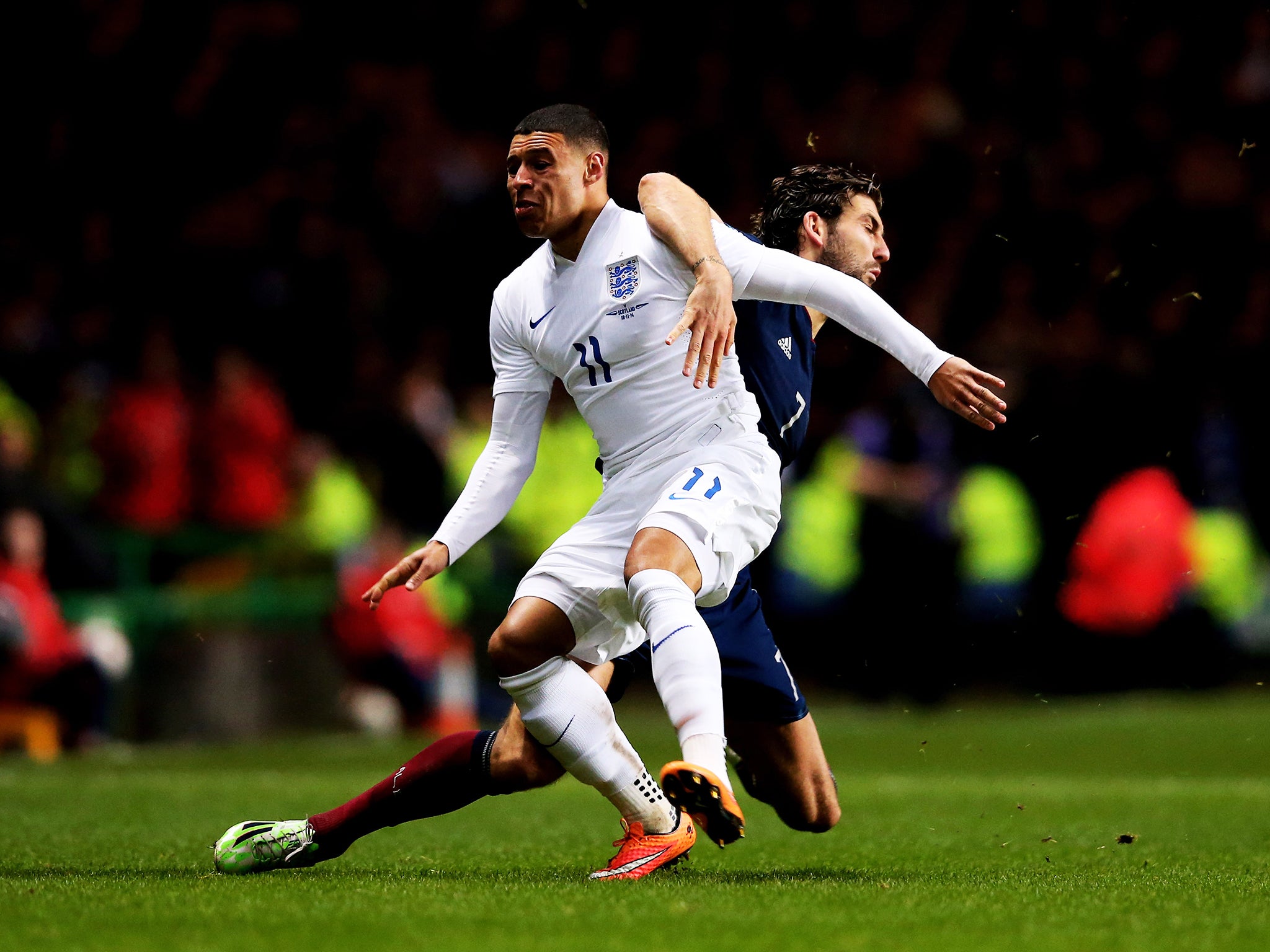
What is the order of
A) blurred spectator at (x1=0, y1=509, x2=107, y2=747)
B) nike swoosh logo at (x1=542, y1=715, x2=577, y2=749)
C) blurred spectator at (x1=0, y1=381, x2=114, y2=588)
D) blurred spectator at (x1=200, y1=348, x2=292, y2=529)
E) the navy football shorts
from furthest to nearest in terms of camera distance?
blurred spectator at (x1=200, y1=348, x2=292, y2=529) → blurred spectator at (x1=0, y1=381, x2=114, y2=588) → blurred spectator at (x1=0, y1=509, x2=107, y2=747) → the navy football shorts → nike swoosh logo at (x1=542, y1=715, x2=577, y2=749)

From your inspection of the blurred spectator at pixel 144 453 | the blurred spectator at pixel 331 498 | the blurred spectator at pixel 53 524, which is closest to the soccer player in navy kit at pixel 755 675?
the blurred spectator at pixel 53 524

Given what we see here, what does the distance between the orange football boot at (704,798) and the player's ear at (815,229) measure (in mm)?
2101

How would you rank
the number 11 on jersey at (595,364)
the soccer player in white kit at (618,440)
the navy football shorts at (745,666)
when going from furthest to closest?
the navy football shorts at (745,666)
the number 11 on jersey at (595,364)
the soccer player in white kit at (618,440)

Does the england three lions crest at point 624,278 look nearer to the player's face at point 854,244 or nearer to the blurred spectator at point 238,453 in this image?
the player's face at point 854,244

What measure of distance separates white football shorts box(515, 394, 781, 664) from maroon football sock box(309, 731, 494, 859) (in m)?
0.48

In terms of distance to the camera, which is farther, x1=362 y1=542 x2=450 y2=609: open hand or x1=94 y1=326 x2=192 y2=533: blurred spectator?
x1=94 y1=326 x2=192 y2=533: blurred spectator

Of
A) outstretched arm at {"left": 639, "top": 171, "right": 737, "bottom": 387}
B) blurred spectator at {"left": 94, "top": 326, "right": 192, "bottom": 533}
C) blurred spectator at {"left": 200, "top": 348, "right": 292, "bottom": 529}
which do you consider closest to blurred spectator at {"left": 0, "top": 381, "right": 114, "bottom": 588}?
blurred spectator at {"left": 94, "top": 326, "right": 192, "bottom": 533}

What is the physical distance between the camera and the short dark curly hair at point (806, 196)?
572 cm

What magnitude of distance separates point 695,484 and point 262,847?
64.6 inches

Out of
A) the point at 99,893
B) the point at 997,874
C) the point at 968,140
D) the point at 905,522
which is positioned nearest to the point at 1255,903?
the point at 997,874

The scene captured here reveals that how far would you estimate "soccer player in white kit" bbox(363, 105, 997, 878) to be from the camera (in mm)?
4949

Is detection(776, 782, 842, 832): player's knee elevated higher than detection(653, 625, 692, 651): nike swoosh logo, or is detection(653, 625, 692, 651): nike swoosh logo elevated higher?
detection(653, 625, 692, 651): nike swoosh logo

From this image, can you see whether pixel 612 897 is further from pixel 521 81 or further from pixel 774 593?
pixel 521 81

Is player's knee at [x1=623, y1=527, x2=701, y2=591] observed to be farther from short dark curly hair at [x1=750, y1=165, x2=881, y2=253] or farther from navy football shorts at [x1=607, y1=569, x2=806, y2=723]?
short dark curly hair at [x1=750, y1=165, x2=881, y2=253]
